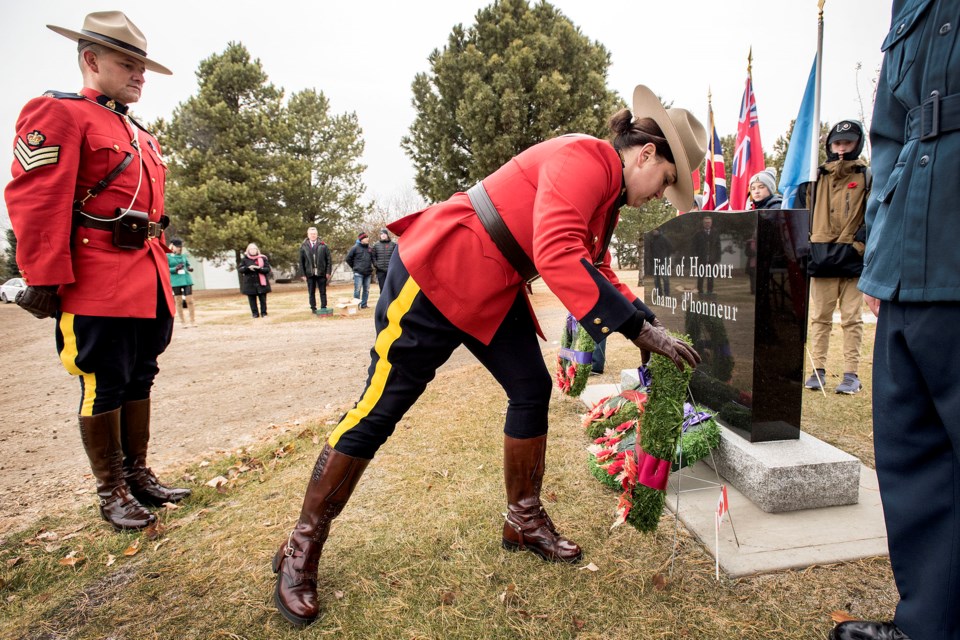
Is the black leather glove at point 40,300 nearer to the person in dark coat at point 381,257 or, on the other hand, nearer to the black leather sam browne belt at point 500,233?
the black leather sam browne belt at point 500,233

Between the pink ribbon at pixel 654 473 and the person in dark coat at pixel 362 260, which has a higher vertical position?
the person in dark coat at pixel 362 260

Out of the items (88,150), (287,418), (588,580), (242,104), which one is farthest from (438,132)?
(588,580)

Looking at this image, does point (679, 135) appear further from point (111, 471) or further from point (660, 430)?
point (111, 471)

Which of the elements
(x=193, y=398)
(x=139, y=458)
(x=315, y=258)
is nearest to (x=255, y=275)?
(x=315, y=258)

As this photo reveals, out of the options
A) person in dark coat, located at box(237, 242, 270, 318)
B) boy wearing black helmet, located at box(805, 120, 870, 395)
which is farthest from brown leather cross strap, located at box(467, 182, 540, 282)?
person in dark coat, located at box(237, 242, 270, 318)

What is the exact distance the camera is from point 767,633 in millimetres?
1810

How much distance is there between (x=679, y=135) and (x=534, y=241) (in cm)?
76

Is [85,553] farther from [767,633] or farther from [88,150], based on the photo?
[767,633]

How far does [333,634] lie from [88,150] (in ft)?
7.90

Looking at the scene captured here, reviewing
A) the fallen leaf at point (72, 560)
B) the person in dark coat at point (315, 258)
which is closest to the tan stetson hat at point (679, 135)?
the fallen leaf at point (72, 560)

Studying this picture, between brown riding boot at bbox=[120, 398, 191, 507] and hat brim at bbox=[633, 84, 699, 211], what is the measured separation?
2.88 meters

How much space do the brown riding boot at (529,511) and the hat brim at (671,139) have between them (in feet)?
3.88

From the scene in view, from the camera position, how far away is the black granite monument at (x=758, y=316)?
278cm

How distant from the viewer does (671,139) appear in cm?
189
